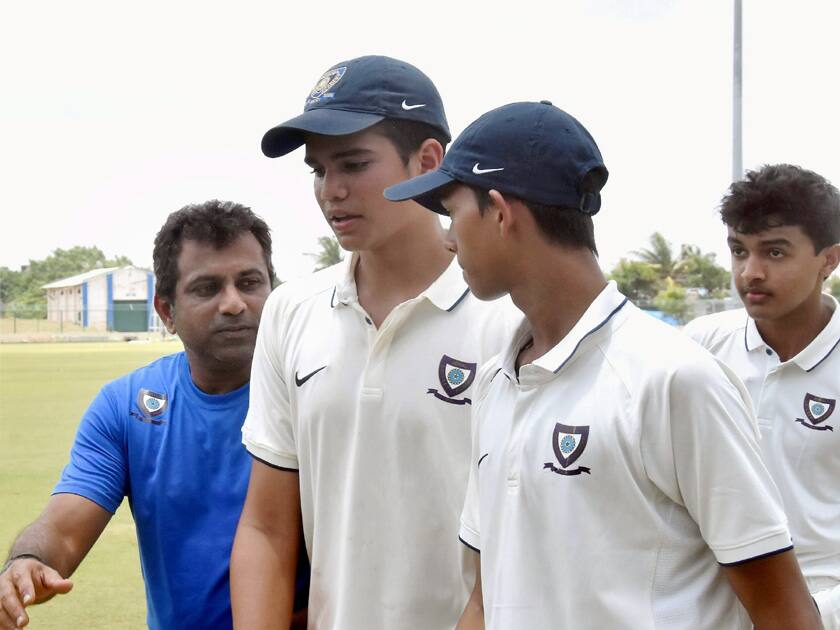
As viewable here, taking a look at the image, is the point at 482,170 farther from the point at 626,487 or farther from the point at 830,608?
the point at 830,608

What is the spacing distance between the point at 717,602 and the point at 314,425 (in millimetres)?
1065

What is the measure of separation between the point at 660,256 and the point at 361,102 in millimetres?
67531

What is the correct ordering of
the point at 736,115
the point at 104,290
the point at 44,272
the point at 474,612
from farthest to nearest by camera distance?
the point at 44,272 < the point at 104,290 < the point at 736,115 < the point at 474,612

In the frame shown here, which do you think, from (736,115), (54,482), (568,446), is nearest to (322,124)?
(568,446)

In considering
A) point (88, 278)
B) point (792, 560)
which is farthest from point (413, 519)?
point (88, 278)

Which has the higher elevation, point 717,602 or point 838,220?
point 838,220

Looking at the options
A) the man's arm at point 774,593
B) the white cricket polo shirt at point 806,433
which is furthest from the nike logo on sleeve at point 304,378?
the white cricket polo shirt at point 806,433

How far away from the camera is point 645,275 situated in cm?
6278

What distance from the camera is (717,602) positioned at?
76.3 inches

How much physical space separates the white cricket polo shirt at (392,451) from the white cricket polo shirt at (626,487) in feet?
1.16

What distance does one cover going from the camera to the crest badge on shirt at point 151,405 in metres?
3.03

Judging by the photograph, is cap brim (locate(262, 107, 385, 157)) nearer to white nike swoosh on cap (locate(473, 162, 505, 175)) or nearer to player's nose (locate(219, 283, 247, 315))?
white nike swoosh on cap (locate(473, 162, 505, 175))

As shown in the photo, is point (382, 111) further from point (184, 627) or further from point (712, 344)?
point (712, 344)

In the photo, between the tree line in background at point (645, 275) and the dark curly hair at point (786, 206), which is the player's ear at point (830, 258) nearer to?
the dark curly hair at point (786, 206)
